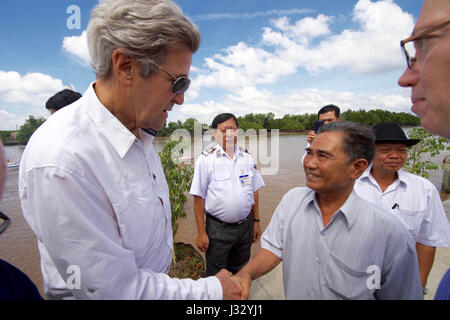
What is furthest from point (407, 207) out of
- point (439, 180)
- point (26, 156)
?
point (439, 180)

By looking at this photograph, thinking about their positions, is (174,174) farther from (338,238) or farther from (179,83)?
(338,238)

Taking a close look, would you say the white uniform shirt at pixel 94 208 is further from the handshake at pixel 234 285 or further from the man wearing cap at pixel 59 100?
the man wearing cap at pixel 59 100

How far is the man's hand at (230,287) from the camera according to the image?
4.71ft

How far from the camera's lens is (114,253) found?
110 centimetres

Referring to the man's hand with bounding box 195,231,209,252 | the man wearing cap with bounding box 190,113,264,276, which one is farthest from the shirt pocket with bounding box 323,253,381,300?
the man's hand with bounding box 195,231,209,252

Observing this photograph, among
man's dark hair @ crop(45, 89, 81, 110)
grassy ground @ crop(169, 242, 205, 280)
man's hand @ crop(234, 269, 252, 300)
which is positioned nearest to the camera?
man's hand @ crop(234, 269, 252, 300)

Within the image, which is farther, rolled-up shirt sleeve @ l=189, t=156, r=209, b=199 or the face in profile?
rolled-up shirt sleeve @ l=189, t=156, r=209, b=199

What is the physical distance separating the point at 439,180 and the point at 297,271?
14563 mm

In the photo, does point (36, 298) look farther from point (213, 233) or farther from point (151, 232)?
point (213, 233)

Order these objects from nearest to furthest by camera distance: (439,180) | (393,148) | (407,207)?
(407,207) → (393,148) → (439,180)

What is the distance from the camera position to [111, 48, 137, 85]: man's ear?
1165 mm

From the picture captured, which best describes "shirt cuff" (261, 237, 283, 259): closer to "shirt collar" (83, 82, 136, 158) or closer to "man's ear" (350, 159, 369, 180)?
"man's ear" (350, 159, 369, 180)

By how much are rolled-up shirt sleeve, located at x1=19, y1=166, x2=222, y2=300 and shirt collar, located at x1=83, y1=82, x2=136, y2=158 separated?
0.94ft

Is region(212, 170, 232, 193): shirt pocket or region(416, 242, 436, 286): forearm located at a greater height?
region(212, 170, 232, 193): shirt pocket
